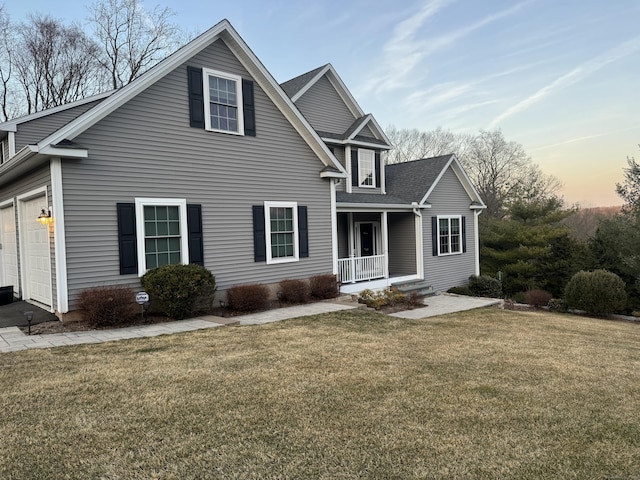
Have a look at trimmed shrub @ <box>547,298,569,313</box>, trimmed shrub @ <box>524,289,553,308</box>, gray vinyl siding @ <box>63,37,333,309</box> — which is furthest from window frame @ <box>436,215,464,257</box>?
gray vinyl siding @ <box>63,37,333,309</box>

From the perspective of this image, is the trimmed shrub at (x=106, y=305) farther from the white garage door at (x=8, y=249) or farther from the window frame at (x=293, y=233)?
the white garage door at (x=8, y=249)

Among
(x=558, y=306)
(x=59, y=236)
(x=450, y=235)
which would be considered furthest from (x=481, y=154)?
(x=59, y=236)

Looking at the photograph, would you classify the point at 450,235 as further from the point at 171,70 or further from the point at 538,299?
the point at 171,70

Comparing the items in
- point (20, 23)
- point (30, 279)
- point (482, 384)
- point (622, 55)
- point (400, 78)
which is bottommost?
point (482, 384)

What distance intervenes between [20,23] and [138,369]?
2743 centimetres

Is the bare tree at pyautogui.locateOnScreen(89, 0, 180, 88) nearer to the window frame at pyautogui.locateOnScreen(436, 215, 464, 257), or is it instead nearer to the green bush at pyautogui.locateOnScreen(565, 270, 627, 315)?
A: the window frame at pyautogui.locateOnScreen(436, 215, 464, 257)

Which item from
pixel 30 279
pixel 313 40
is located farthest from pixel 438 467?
pixel 313 40

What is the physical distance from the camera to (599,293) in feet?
45.8

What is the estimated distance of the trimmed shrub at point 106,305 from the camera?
27.0ft

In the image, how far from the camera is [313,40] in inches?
757

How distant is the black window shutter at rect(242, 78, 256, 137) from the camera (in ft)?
36.3

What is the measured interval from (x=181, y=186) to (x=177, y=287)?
247 centimetres

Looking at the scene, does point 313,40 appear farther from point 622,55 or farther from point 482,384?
point 482,384

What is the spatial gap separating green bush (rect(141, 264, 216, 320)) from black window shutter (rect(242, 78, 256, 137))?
3976 mm
